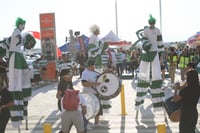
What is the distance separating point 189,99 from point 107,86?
3534 millimetres

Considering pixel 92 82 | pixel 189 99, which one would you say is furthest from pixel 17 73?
pixel 189 99

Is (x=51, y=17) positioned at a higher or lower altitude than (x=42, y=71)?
higher

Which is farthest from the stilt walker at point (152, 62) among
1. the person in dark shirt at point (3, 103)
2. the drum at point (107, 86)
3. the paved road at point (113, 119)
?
the person in dark shirt at point (3, 103)

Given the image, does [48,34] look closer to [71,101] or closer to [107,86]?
[107,86]

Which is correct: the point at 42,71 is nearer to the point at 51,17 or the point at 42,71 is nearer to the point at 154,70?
the point at 51,17

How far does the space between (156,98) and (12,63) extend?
12.1 feet

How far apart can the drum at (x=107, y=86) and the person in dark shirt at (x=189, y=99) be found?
10.5ft

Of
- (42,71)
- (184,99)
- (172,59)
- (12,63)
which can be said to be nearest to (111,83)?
(12,63)

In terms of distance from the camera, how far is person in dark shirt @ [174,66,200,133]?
734 cm

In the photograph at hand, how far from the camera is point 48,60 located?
81.3 ft

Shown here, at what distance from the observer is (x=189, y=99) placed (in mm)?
7398

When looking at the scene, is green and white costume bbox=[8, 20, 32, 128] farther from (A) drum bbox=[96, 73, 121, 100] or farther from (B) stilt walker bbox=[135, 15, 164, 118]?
(B) stilt walker bbox=[135, 15, 164, 118]

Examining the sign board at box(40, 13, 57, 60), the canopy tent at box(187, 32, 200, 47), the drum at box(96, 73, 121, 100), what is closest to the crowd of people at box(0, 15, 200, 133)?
the drum at box(96, 73, 121, 100)

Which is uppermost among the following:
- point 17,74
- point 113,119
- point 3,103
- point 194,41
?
point 194,41
